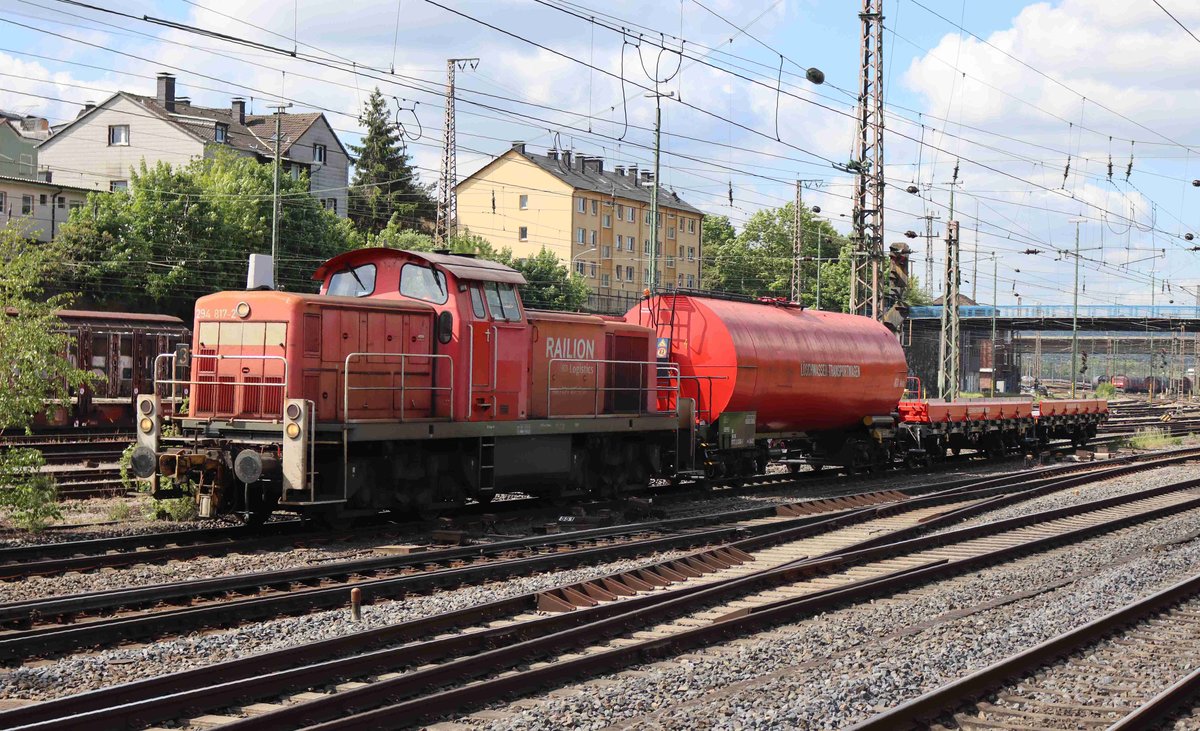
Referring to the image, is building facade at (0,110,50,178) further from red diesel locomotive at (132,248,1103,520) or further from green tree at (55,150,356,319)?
red diesel locomotive at (132,248,1103,520)

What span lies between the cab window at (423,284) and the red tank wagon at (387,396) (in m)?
0.02

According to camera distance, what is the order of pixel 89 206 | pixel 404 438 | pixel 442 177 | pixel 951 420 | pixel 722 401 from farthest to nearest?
pixel 89 206
pixel 442 177
pixel 951 420
pixel 722 401
pixel 404 438

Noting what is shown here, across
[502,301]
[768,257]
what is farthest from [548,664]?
[768,257]

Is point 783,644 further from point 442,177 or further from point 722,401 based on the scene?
point 442,177

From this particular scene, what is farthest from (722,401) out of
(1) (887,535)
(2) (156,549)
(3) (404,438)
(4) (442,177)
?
(4) (442,177)

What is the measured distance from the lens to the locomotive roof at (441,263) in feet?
48.9

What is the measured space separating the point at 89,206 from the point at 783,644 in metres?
46.7

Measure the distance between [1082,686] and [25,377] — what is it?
12465 millimetres

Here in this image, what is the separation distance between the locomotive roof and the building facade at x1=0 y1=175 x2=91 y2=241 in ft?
156

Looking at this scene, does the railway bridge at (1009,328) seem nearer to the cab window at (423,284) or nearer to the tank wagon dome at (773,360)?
the tank wagon dome at (773,360)

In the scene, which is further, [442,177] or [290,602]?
[442,177]

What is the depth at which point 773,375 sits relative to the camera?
20703 mm

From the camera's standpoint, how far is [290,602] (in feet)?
32.1

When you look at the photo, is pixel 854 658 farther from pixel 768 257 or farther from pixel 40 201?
pixel 768 257
